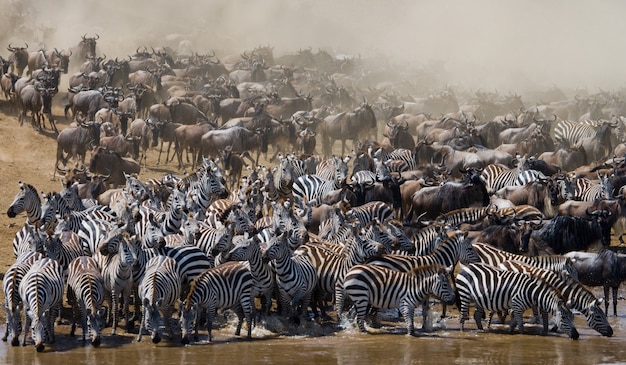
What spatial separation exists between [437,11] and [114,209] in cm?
5802

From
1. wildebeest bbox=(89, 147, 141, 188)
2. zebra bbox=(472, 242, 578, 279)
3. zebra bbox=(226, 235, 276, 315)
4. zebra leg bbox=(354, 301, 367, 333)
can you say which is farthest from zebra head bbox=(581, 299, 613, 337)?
wildebeest bbox=(89, 147, 141, 188)

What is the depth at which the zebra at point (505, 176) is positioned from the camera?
2369 cm

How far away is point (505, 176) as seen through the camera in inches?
954

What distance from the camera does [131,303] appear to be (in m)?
15.6

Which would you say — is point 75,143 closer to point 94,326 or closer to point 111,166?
point 111,166

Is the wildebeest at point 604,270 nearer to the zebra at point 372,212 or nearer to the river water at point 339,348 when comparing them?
the river water at point 339,348

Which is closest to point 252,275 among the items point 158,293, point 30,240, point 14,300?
point 158,293

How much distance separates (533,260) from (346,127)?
65.1 ft

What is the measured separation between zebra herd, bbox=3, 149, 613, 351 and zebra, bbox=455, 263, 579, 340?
1cm

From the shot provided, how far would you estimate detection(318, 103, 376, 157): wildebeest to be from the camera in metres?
34.9

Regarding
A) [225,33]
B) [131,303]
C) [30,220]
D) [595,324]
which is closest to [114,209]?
[30,220]

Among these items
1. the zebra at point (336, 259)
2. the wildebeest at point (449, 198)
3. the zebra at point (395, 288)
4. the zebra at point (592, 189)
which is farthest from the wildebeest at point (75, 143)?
the zebra at point (395, 288)

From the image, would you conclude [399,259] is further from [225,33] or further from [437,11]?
[437,11]

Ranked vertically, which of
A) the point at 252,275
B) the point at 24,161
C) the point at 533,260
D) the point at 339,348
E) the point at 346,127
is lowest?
the point at 339,348
